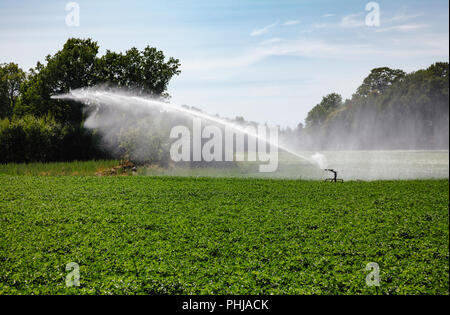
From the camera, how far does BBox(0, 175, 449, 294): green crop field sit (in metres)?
5.78

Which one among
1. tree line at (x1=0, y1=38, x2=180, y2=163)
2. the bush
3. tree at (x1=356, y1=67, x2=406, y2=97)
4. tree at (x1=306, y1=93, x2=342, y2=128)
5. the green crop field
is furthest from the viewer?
tree at (x1=306, y1=93, x2=342, y2=128)

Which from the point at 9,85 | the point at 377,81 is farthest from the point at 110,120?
the point at 377,81

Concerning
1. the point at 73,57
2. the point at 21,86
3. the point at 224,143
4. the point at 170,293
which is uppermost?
the point at 73,57

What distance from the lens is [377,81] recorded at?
58.2m

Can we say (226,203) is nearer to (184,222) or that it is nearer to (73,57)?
(184,222)

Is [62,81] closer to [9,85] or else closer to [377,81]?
[9,85]

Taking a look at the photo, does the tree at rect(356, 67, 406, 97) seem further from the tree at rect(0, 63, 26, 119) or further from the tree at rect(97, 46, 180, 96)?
the tree at rect(0, 63, 26, 119)

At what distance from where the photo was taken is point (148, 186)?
14.0 metres

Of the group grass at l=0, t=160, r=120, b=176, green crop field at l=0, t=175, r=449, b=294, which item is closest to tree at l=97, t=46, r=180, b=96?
grass at l=0, t=160, r=120, b=176

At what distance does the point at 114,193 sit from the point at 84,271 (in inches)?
265

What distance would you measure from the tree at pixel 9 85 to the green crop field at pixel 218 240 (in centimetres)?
1829

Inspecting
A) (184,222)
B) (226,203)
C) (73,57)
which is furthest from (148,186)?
(73,57)

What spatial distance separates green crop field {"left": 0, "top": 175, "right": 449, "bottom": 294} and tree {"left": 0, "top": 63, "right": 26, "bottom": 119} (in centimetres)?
1829

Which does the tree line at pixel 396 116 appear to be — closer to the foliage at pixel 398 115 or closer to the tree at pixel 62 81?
the foliage at pixel 398 115
